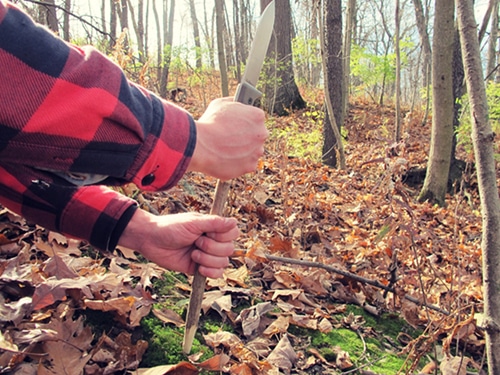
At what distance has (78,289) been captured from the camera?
1520mm

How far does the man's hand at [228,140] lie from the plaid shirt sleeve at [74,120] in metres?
0.05

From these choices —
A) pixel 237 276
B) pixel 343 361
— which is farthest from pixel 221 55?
pixel 343 361

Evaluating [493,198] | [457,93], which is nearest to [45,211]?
[493,198]

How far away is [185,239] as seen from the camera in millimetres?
1296

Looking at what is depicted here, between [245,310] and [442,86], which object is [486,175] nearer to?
[245,310]

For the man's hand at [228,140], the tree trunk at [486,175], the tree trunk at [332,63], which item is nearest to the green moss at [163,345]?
the man's hand at [228,140]

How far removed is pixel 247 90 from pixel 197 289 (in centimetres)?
67

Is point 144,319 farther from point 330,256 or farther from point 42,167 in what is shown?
point 330,256

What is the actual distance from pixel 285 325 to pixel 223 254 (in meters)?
0.67

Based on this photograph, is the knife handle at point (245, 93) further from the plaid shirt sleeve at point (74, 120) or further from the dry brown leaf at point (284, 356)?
the dry brown leaf at point (284, 356)

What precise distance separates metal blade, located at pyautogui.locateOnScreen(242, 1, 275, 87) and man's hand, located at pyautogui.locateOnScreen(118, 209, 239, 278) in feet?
1.47

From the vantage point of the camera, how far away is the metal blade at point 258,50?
1.25m

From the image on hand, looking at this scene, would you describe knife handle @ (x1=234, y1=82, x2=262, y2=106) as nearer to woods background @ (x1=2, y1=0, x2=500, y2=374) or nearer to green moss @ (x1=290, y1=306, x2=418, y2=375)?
woods background @ (x1=2, y1=0, x2=500, y2=374)

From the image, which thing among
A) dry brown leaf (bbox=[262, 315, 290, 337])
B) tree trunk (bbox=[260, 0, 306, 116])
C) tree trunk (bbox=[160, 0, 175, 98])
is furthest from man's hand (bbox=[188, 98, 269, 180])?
tree trunk (bbox=[260, 0, 306, 116])
